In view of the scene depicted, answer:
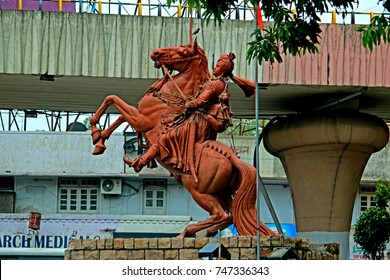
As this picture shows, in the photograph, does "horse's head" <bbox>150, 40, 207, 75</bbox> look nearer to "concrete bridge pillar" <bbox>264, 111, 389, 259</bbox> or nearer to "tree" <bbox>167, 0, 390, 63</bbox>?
"tree" <bbox>167, 0, 390, 63</bbox>

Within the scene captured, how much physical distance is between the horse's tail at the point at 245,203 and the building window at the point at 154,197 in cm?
1781

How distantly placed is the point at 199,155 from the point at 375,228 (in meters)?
11.7

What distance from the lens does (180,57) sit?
616 inches

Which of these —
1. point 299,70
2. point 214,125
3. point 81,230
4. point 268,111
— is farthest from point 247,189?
point 81,230

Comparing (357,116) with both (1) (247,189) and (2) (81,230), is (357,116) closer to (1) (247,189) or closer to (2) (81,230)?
(1) (247,189)

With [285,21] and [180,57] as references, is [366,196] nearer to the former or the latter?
[180,57]

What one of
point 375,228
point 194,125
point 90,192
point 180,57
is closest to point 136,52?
point 180,57

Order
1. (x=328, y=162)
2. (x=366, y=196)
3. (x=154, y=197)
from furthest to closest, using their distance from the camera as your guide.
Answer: (x=366, y=196) < (x=154, y=197) < (x=328, y=162)

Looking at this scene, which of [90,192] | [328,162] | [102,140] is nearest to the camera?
[102,140]

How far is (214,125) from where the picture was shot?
15.0 metres

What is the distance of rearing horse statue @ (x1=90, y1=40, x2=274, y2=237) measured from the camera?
1491cm

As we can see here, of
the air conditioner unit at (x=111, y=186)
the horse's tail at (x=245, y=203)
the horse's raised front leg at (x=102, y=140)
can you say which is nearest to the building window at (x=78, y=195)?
the air conditioner unit at (x=111, y=186)

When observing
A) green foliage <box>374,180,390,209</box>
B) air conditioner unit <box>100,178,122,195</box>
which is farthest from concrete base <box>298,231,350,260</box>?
air conditioner unit <box>100,178,122,195</box>

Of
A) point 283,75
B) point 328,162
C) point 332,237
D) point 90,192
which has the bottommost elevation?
point 90,192
